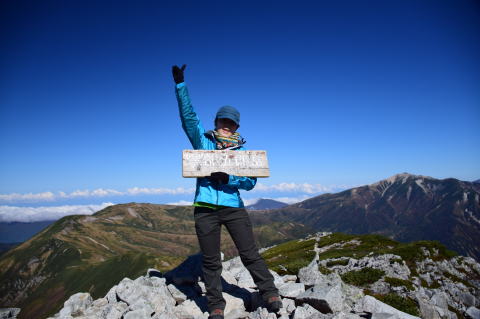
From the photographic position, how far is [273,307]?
799cm

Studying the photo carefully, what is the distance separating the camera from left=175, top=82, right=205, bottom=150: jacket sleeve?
8242mm

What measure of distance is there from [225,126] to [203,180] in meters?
1.93

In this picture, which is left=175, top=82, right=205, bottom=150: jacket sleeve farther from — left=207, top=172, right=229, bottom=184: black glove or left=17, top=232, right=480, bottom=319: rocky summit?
left=17, top=232, right=480, bottom=319: rocky summit

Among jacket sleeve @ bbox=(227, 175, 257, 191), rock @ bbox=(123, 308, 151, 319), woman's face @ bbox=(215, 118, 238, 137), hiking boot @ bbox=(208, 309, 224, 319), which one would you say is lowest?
rock @ bbox=(123, 308, 151, 319)

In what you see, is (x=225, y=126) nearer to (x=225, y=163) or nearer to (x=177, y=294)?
(x=225, y=163)

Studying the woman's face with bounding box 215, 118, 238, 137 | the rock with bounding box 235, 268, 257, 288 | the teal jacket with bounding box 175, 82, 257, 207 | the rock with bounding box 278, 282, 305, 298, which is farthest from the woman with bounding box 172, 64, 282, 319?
the rock with bounding box 235, 268, 257, 288

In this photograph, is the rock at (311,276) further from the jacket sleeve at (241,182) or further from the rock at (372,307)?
the jacket sleeve at (241,182)

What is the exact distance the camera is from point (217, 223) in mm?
8109

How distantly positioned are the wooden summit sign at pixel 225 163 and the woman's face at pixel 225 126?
0.84 metres

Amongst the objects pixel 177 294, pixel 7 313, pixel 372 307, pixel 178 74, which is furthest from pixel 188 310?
pixel 7 313

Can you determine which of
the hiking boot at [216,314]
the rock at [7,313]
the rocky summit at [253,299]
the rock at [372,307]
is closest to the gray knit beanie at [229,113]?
the hiking boot at [216,314]

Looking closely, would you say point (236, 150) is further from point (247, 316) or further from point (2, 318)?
point (2, 318)

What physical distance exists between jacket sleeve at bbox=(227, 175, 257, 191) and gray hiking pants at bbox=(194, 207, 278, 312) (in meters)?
0.67

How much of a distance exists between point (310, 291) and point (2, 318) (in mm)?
13196
